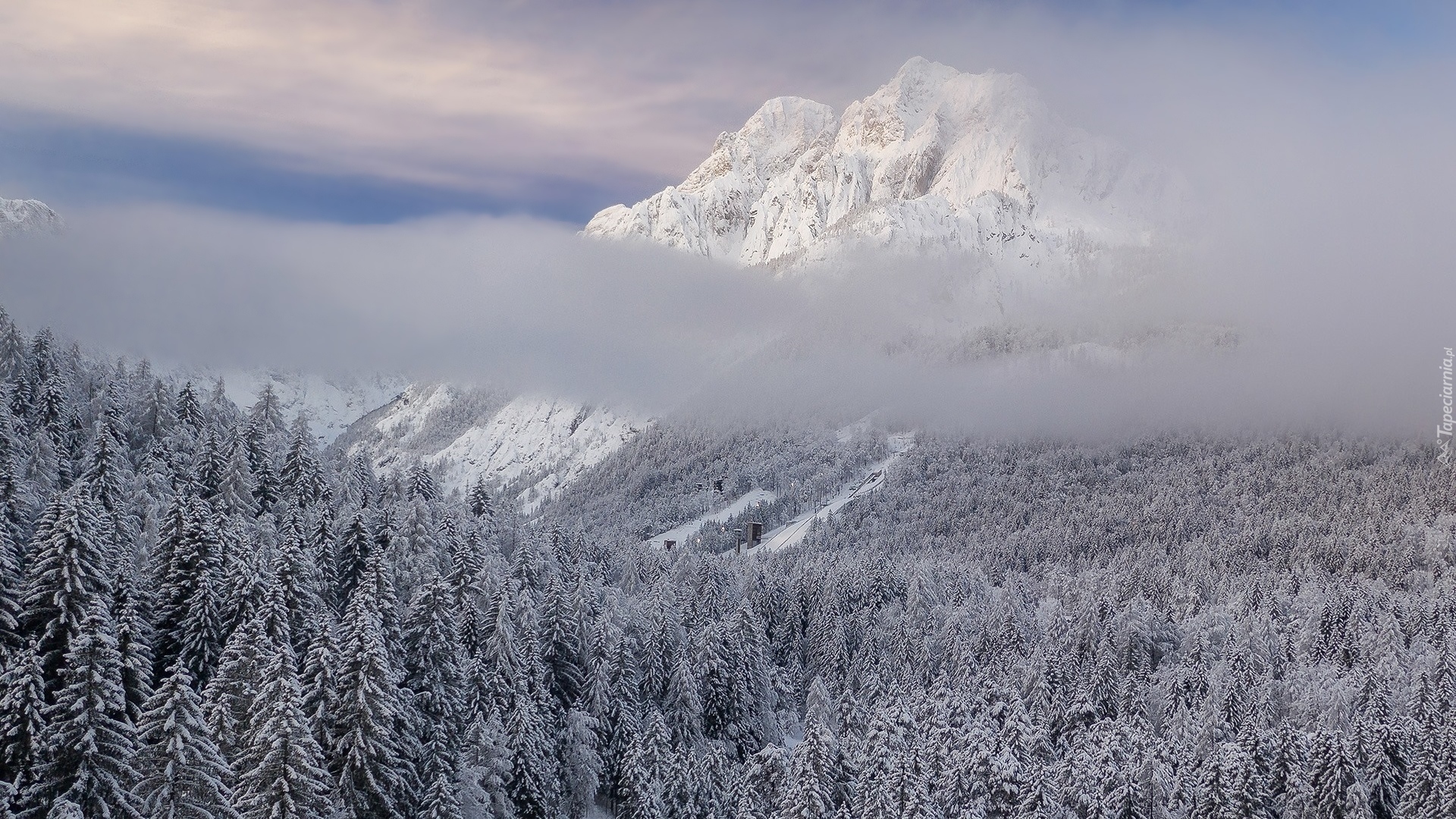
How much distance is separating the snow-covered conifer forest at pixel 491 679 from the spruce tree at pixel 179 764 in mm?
112

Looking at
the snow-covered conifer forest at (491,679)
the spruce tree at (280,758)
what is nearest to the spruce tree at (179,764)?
the snow-covered conifer forest at (491,679)

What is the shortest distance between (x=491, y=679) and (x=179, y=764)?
66.4 ft

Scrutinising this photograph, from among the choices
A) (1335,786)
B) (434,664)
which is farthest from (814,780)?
(1335,786)

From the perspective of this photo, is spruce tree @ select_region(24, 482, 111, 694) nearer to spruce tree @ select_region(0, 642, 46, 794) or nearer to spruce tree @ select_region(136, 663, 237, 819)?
spruce tree @ select_region(0, 642, 46, 794)

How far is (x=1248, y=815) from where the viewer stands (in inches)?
2275

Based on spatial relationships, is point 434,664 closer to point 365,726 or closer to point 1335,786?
point 365,726

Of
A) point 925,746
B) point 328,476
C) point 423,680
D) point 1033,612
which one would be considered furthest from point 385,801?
point 1033,612

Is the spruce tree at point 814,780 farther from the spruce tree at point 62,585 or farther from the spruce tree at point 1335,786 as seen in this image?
the spruce tree at point 1335,786

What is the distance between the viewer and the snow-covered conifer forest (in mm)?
32969

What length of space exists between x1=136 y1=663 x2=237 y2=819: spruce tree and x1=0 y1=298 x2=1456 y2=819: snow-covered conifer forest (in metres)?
0.11

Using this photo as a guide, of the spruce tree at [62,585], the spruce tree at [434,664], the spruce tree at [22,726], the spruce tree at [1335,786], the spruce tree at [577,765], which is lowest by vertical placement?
the spruce tree at [577,765]

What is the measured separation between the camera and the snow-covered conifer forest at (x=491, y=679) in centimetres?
3297

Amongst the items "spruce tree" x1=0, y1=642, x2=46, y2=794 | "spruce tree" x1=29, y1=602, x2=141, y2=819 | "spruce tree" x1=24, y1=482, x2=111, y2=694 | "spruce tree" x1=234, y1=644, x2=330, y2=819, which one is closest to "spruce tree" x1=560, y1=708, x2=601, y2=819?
"spruce tree" x1=234, y1=644, x2=330, y2=819

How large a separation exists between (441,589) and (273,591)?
956 cm
